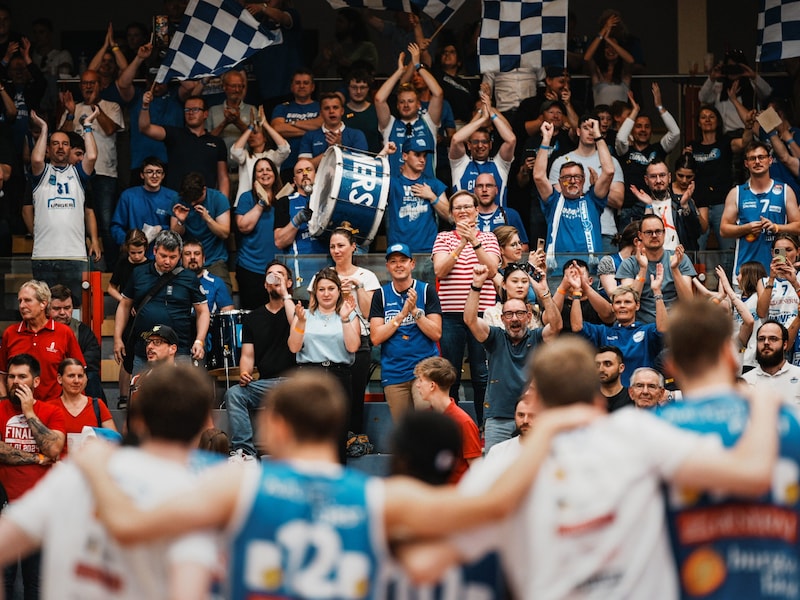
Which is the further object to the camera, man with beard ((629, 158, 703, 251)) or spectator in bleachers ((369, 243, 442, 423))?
man with beard ((629, 158, 703, 251))

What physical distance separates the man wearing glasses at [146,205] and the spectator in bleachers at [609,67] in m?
5.32

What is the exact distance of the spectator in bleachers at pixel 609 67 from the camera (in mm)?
15367

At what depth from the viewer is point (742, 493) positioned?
13.7ft

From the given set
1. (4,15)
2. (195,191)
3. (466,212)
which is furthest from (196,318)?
(4,15)

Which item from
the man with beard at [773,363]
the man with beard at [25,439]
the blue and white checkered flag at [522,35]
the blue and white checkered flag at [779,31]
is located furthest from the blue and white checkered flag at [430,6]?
the man with beard at [25,439]

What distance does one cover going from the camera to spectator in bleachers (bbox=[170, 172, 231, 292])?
12672mm

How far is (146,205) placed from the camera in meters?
13.0

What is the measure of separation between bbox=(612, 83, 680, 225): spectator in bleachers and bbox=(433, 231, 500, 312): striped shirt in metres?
2.26

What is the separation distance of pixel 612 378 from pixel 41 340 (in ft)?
15.7

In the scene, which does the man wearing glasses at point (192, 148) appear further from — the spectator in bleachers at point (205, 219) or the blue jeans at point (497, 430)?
the blue jeans at point (497, 430)

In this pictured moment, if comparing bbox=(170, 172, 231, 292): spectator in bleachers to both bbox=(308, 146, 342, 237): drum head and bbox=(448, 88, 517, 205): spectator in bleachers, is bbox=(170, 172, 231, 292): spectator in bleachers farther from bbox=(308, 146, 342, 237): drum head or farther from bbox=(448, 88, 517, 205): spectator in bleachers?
bbox=(448, 88, 517, 205): spectator in bleachers

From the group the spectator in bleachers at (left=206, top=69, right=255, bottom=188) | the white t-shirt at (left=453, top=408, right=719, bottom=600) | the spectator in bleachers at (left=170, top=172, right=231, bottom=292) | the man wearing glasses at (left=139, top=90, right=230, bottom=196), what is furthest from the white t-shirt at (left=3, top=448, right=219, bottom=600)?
the spectator in bleachers at (left=206, top=69, right=255, bottom=188)

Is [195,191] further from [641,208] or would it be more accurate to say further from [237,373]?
[641,208]

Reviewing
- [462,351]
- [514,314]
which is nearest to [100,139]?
[462,351]
